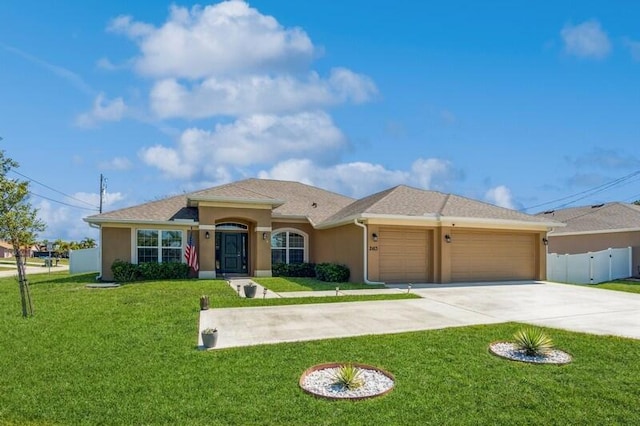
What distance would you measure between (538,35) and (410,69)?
5.25 metres

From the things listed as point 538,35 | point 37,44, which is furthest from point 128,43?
point 538,35

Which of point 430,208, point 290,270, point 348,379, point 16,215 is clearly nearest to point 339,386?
point 348,379

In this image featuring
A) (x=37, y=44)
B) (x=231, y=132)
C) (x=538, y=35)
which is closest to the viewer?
(x=37, y=44)

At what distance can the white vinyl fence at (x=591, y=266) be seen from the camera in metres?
19.9

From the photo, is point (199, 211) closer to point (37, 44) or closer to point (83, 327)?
point (37, 44)

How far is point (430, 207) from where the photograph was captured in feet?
57.3

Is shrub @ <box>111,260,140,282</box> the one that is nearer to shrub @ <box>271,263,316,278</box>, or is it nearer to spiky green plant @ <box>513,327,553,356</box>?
shrub @ <box>271,263,316,278</box>

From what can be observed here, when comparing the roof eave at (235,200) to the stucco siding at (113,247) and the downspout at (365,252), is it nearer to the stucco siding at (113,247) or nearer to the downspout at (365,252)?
the stucco siding at (113,247)

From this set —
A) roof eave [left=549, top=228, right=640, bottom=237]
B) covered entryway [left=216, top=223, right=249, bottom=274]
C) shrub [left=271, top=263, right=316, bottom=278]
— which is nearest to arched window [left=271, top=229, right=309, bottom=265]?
shrub [left=271, top=263, right=316, bottom=278]

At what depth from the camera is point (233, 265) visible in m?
20.8

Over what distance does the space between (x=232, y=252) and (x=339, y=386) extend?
16.2m

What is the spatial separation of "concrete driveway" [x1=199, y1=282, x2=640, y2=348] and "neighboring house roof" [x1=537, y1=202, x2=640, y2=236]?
36.5 feet

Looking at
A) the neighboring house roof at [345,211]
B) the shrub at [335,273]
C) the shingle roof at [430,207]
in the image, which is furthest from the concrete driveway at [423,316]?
the shrub at [335,273]

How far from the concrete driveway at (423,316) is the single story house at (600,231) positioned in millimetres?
10707
